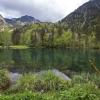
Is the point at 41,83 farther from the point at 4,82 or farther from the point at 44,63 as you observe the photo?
the point at 44,63

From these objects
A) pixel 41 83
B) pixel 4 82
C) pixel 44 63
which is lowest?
pixel 44 63

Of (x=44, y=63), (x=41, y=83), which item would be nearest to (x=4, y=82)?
(x=41, y=83)


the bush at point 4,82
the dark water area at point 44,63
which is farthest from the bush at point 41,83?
the dark water area at point 44,63

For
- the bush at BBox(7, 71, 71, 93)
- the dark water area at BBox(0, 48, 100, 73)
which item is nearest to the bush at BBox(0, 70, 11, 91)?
the bush at BBox(7, 71, 71, 93)

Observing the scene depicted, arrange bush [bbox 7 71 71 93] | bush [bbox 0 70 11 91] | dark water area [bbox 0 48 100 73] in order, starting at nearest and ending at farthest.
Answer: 1. bush [bbox 7 71 71 93]
2. bush [bbox 0 70 11 91]
3. dark water area [bbox 0 48 100 73]

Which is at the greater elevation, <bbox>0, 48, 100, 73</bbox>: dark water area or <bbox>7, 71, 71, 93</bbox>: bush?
<bbox>7, 71, 71, 93</bbox>: bush

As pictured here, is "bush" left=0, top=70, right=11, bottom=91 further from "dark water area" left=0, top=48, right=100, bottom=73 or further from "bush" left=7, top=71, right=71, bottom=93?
"dark water area" left=0, top=48, right=100, bottom=73

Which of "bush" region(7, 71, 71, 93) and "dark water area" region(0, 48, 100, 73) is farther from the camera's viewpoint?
"dark water area" region(0, 48, 100, 73)

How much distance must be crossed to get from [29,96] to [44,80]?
18.4 meters

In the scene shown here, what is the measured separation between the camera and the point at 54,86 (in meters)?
32.8

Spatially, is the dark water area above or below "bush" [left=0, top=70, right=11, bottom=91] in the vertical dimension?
below

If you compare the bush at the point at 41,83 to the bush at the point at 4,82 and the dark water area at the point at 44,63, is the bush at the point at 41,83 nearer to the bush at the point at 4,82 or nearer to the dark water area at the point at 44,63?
the bush at the point at 4,82

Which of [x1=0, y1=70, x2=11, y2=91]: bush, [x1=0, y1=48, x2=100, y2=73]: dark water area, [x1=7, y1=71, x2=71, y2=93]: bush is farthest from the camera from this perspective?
Answer: [x1=0, y1=48, x2=100, y2=73]: dark water area

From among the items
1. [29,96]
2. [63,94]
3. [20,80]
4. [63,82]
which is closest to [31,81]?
[20,80]
